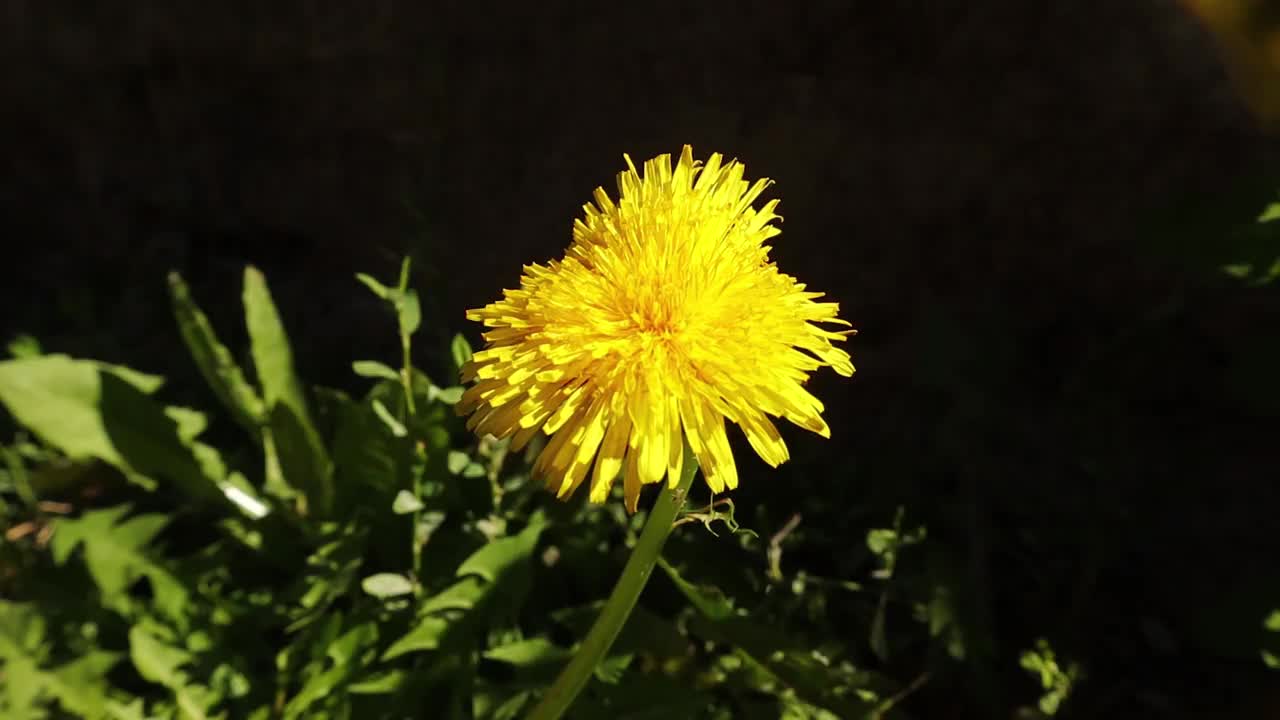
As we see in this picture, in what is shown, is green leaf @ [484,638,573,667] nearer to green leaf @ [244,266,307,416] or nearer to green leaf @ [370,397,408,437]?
green leaf @ [370,397,408,437]

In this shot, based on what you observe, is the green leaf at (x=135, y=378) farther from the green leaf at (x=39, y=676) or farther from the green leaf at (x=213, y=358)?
the green leaf at (x=39, y=676)

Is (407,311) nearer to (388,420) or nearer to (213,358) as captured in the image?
(388,420)

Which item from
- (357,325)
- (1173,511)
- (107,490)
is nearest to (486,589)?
(357,325)

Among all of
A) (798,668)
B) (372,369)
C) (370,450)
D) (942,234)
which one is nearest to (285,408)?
(370,450)

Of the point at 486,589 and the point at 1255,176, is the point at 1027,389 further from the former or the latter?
the point at 486,589

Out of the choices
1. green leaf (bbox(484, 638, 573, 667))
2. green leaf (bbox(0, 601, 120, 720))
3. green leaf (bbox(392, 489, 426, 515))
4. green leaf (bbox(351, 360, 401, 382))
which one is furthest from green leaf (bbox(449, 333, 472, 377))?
green leaf (bbox(0, 601, 120, 720))

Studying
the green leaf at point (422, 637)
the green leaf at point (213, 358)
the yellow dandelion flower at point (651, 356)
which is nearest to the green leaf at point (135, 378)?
the green leaf at point (213, 358)
